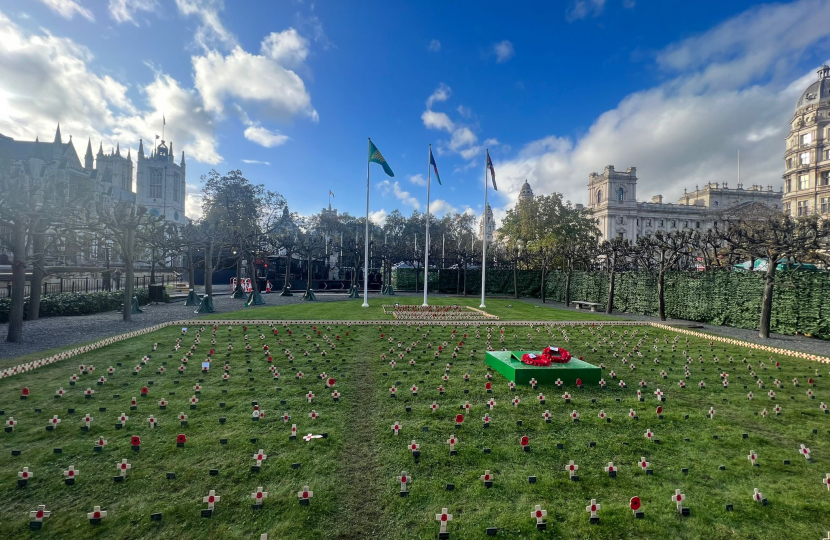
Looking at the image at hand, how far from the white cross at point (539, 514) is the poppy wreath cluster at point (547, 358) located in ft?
16.7

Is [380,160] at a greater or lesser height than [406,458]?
greater

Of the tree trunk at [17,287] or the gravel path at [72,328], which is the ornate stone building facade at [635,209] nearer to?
the gravel path at [72,328]

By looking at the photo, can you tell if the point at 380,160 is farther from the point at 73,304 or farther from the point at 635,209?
the point at 635,209

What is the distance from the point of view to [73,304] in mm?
19234

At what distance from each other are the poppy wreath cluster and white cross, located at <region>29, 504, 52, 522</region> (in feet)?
25.9

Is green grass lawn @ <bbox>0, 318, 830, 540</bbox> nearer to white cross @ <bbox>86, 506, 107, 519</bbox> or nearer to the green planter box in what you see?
white cross @ <bbox>86, 506, 107, 519</bbox>

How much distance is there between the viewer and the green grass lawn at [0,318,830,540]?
387 centimetres

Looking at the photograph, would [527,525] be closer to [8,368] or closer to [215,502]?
[215,502]

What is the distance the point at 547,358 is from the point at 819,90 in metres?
89.0

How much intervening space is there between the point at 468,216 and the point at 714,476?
78.0 meters

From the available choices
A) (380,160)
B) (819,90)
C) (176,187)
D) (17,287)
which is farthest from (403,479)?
(176,187)

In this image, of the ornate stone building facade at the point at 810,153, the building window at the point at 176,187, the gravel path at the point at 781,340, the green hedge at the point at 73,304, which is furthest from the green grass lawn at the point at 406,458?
the building window at the point at 176,187

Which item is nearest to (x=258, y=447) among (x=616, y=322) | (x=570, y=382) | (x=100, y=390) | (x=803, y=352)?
(x=100, y=390)

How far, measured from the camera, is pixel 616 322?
20.2 m
